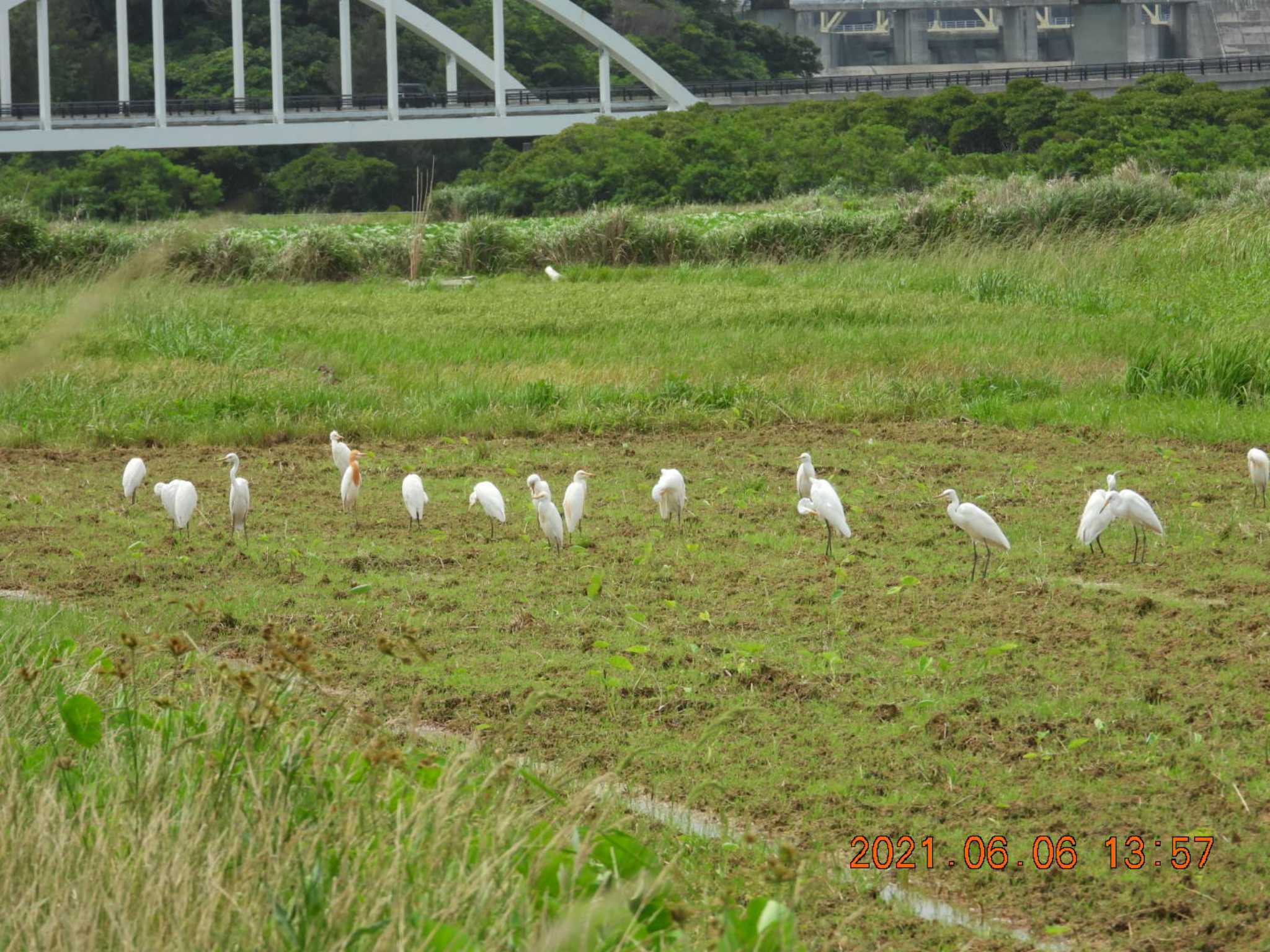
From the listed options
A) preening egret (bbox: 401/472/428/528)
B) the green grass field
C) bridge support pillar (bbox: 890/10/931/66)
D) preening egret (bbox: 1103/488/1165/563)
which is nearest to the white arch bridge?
bridge support pillar (bbox: 890/10/931/66)

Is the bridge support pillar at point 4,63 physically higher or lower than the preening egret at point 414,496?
higher

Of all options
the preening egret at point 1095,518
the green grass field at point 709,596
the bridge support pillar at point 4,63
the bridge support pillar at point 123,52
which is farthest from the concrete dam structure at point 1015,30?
the preening egret at point 1095,518

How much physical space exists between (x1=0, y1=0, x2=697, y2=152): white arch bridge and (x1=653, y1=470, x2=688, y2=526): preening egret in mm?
40133

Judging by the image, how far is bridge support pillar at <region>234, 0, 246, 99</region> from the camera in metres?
44.8

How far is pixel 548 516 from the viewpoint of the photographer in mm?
7137

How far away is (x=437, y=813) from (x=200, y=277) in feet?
58.3

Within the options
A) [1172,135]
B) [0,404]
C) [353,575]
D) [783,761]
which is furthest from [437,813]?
[1172,135]

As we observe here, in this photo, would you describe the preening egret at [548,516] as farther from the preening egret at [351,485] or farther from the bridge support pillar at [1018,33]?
the bridge support pillar at [1018,33]

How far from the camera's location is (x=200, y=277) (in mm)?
19328

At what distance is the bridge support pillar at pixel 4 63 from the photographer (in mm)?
46406
